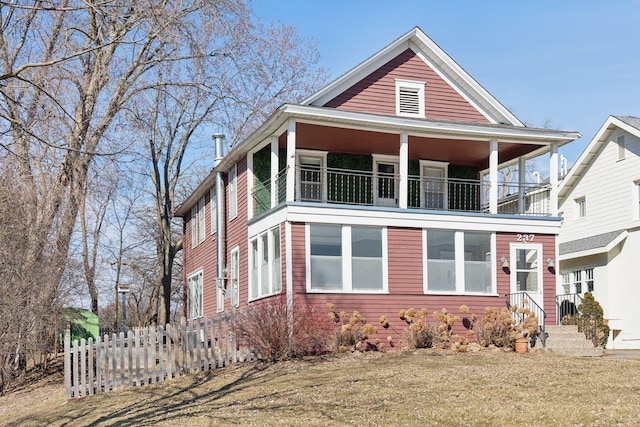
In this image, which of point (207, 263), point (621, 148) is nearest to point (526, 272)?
point (621, 148)

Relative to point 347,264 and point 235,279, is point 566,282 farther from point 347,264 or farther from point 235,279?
point 235,279

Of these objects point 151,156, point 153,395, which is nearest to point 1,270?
point 153,395

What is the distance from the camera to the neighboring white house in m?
24.4

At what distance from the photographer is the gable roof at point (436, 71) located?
2075cm

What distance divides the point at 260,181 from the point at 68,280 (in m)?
5.71

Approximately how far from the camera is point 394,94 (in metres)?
21.4

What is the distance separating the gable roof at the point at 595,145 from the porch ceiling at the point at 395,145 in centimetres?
468

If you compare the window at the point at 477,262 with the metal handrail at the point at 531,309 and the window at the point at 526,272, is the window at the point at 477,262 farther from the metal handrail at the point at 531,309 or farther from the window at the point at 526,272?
the window at the point at 526,272

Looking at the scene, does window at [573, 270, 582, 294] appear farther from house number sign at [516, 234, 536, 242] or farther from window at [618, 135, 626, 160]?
house number sign at [516, 234, 536, 242]

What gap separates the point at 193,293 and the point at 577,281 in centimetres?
1395

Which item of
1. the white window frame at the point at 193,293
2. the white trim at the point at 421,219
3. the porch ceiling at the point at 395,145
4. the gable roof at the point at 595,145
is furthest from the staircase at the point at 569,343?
the white window frame at the point at 193,293

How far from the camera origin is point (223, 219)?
78.9 feet

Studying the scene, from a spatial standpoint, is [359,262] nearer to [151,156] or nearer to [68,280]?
[68,280]

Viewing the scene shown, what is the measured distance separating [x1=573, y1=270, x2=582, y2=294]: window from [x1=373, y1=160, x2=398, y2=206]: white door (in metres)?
8.27
